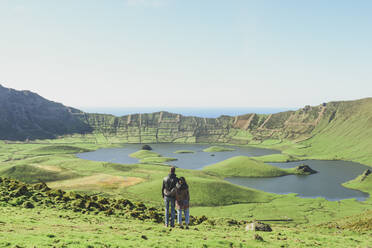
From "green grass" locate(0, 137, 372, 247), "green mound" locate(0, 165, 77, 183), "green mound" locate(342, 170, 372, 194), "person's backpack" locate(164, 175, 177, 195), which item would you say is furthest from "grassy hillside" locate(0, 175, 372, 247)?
"green mound" locate(342, 170, 372, 194)

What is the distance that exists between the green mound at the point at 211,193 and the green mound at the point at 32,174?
41.5 m

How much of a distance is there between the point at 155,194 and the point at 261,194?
48.7 meters

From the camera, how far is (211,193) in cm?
11962

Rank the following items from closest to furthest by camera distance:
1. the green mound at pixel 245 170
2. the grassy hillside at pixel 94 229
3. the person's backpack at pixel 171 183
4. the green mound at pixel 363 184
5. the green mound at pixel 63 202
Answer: the grassy hillside at pixel 94 229 < the person's backpack at pixel 171 183 < the green mound at pixel 63 202 < the green mound at pixel 363 184 < the green mound at pixel 245 170

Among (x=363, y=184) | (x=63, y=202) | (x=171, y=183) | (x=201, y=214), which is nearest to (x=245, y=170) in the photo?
(x=363, y=184)

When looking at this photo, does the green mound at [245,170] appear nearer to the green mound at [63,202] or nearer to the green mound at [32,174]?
the green mound at [32,174]

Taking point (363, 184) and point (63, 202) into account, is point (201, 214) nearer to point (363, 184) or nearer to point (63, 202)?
point (63, 202)

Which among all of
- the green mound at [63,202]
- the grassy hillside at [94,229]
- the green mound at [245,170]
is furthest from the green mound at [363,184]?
the green mound at [63,202]

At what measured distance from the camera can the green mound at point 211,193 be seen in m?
114

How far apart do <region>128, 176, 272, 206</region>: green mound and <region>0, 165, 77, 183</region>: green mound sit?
41463 mm

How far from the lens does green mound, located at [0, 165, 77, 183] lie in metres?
135

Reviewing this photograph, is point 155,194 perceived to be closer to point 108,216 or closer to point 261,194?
point 261,194

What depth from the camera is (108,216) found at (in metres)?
45.8

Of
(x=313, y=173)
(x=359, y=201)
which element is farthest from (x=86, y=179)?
(x=313, y=173)
